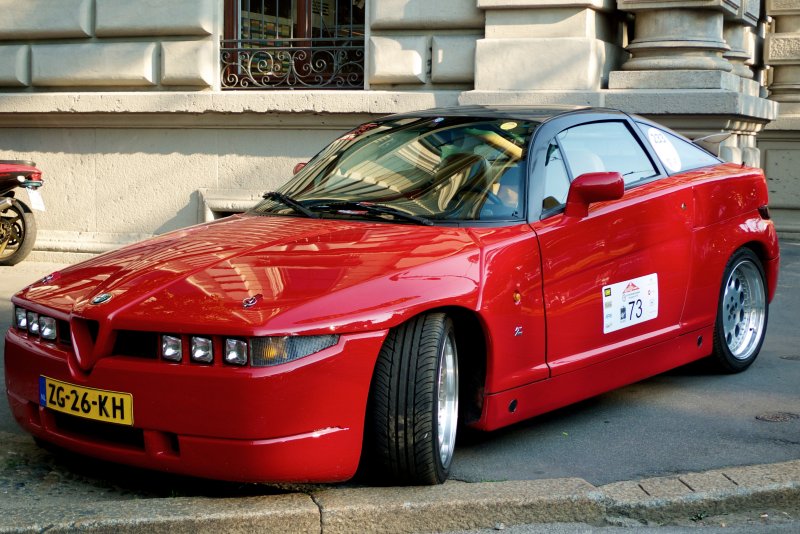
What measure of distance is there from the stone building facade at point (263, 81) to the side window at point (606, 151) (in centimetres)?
435

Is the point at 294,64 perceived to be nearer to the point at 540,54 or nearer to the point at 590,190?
the point at 540,54

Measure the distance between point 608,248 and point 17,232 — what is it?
7174 mm

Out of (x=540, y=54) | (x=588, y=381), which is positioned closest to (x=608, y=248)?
(x=588, y=381)

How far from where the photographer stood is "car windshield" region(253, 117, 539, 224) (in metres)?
4.98

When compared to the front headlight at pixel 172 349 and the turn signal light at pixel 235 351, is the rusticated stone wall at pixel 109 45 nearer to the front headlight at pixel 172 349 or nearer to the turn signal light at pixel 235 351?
the front headlight at pixel 172 349

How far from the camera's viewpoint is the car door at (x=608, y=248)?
16.2ft

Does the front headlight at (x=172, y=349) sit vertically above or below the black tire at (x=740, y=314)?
above

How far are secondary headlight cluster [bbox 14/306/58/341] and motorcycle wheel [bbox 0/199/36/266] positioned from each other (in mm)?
6432

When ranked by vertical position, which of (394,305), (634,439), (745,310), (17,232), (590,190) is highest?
(590,190)

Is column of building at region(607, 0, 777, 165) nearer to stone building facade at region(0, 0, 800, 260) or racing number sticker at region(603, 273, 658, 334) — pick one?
stone building facade at region(0, 0, 800, 260)

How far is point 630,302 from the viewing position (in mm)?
5348

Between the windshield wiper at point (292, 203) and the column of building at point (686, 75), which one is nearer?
the windshield wiper at point (292, 203)

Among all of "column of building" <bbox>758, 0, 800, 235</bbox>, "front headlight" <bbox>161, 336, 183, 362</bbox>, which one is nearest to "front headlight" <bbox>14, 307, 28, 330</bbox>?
"front headlight" <bbox>161, 336, 183, 362</bbox>

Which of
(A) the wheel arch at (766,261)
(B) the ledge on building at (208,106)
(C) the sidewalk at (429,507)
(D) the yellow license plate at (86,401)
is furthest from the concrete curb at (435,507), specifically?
(B) the ledge on building at (208,106)
